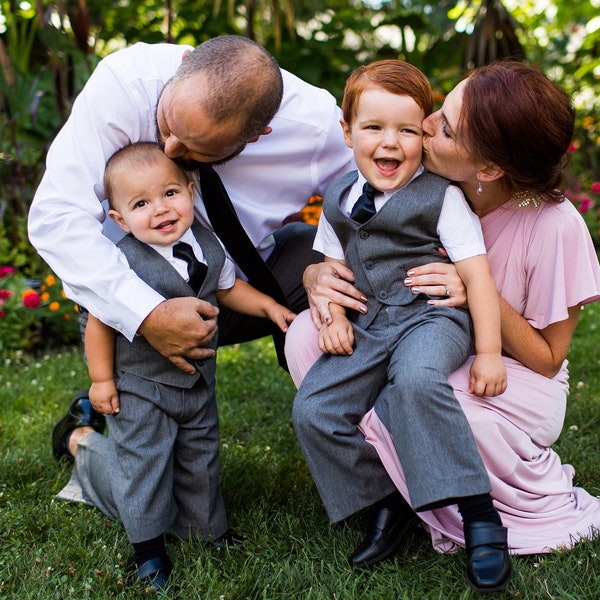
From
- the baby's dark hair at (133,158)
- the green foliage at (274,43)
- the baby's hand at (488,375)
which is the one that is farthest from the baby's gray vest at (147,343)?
the green foliage at (274,43)

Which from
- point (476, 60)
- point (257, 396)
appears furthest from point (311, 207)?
point (257, 396)

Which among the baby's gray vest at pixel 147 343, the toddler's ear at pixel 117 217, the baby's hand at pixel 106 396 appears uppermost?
the toddler's ear at pixel 117 217

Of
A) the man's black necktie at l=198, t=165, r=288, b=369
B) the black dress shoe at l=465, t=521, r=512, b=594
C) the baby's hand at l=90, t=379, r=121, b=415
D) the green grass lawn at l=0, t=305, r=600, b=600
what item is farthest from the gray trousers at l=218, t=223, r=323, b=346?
the black dress shoe at l=465, t=521, r=512, b=594

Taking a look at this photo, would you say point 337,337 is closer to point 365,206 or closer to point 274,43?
point 365,206

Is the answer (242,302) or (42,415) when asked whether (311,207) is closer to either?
(42,415)

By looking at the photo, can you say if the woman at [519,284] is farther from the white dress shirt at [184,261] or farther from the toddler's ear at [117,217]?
the toddler's ear at [117,217]

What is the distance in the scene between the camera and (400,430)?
2.17 metres

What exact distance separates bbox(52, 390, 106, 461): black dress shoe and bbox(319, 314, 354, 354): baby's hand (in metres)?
1.13

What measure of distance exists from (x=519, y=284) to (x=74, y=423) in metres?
1.77

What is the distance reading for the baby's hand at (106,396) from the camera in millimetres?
2395

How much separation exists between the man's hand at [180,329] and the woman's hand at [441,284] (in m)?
0.64

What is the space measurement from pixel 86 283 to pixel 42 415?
4.83 feet

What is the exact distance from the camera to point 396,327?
234 cm

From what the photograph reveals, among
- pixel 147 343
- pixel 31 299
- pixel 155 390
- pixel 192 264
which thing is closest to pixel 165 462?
pixel 155 390
